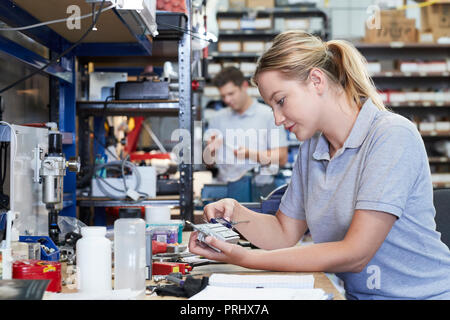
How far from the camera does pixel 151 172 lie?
7.94ft

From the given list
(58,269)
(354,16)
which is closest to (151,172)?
(58,269)

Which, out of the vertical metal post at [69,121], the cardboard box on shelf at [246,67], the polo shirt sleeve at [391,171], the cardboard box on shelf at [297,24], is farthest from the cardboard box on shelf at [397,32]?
the polo shirt sleeve at [391,171]

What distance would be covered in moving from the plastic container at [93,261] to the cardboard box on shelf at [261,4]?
5.24 m

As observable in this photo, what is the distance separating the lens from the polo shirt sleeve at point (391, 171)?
1135 mm

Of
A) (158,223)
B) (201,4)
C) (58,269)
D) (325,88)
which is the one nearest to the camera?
(58,269)

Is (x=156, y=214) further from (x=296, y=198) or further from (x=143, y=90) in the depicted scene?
(x=143, y=90)

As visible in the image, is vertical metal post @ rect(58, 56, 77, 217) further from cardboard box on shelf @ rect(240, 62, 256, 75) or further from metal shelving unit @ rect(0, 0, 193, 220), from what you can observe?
cardboard box on shelf @ rect(240, 62, 256, 75)

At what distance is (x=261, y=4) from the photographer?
230 inches

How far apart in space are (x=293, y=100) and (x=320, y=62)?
14 centimetres

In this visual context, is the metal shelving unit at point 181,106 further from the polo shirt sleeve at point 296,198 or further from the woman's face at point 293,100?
the woman's face at point 293,100

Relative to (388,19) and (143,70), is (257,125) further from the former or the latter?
(388,19)

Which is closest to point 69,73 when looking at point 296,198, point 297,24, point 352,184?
point 296,198

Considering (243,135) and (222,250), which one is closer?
(222,250)

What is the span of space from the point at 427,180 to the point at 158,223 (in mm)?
872
